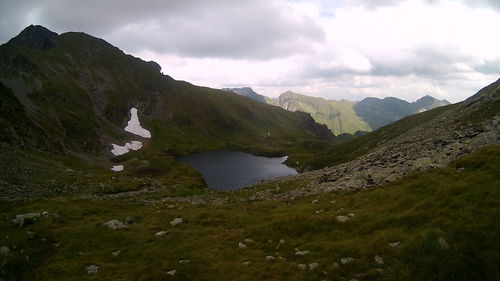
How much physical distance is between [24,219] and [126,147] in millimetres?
148185

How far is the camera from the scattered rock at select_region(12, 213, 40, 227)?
28.3 metres

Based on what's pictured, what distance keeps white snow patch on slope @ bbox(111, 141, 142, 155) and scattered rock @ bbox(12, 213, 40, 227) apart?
12800cm

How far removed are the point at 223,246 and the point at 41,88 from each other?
17044cm

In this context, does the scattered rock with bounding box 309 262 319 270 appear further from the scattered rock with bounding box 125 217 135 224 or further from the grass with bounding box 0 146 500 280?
the scattered rock with bounding box 125 217 135 224

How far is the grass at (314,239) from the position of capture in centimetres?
1712

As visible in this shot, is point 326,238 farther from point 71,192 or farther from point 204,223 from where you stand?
point 71,192

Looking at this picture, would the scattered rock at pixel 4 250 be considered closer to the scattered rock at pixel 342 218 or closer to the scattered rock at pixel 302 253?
the scattered rock at pixel 302 253

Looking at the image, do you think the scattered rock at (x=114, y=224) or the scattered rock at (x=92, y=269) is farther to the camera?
the scattered rock at (x=114, y=224)

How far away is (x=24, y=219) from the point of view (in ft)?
94.3

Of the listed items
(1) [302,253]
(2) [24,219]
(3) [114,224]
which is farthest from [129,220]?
(1) [302,253]

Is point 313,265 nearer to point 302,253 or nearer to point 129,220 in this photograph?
point 302,253

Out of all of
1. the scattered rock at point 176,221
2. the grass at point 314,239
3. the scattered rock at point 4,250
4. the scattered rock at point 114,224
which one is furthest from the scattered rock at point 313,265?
the scattered rock at point 4,250

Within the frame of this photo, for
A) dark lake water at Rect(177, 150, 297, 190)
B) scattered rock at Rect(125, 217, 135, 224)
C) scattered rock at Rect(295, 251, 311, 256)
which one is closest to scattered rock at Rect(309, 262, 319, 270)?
scattered rock at Rect(295, 251, 311, 256)

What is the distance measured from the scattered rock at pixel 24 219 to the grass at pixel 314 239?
65 cm
